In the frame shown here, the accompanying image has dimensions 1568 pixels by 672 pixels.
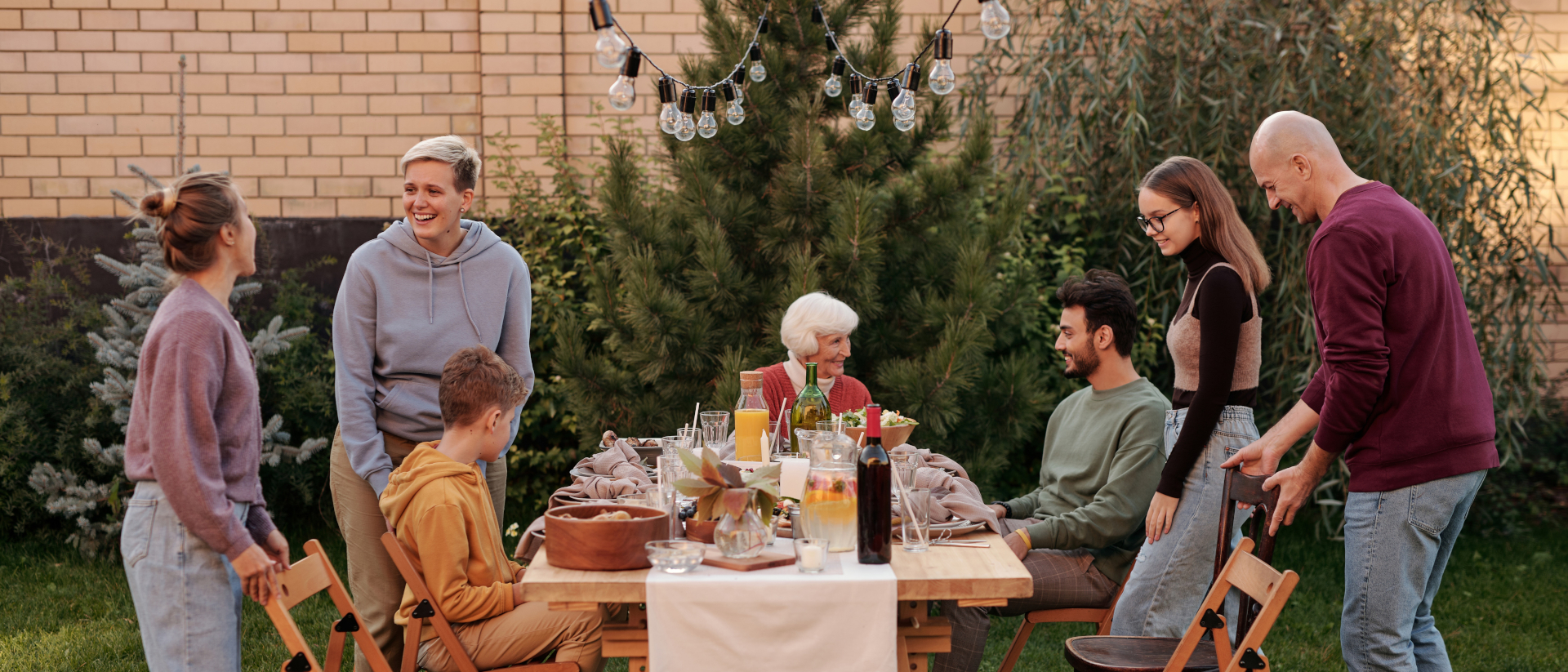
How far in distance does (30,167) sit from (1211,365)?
6211mm

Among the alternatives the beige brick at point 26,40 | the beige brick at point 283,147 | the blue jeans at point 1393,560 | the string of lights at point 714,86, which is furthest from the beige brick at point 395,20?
the blue jeans at point 1393,560

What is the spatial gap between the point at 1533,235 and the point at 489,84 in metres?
5.82

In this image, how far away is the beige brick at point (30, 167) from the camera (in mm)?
5910

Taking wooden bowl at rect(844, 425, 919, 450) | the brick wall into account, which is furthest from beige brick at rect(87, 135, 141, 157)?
wooden bowl at rect(844, 425, 919, 450)

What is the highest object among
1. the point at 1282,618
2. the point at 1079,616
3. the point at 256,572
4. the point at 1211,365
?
the point at 1211,365

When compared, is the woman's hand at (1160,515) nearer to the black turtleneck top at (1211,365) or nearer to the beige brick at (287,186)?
the black turtleneck top at (1211,365)

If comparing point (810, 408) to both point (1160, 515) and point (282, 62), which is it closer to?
point (1160, 515)

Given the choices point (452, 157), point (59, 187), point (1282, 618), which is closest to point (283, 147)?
point (59, 187)

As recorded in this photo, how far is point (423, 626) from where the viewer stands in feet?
7.75

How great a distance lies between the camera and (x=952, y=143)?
6156 millimetres

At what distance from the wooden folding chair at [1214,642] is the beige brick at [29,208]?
19.5 feet

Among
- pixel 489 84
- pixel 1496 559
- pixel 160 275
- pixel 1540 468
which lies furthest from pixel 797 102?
pixel 1540 468

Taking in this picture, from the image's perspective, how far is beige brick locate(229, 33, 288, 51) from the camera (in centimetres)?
595

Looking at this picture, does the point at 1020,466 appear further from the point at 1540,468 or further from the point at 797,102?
the point at 1540,468
